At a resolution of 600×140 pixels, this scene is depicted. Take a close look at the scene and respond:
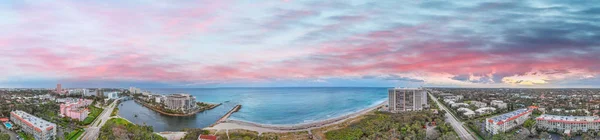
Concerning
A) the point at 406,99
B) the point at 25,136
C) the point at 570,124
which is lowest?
the point at 25,136

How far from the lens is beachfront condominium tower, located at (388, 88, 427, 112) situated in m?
26.5

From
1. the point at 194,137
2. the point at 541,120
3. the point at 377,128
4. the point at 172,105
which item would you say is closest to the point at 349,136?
the point at 377,128

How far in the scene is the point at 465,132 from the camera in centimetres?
1702

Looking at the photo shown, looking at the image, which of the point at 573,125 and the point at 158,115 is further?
the point at 158,115

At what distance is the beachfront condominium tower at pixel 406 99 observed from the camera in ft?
86.8

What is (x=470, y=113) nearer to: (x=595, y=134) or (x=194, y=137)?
(x=595, y=134)

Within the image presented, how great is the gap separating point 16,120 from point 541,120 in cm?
2750

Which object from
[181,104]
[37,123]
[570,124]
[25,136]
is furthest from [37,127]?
[570,124]

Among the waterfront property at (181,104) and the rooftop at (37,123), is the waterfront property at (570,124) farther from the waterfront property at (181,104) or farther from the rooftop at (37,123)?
the waterfront property at (181,104)

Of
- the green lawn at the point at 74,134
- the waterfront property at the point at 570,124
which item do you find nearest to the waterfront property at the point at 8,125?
the green lawn at the point at 74,134

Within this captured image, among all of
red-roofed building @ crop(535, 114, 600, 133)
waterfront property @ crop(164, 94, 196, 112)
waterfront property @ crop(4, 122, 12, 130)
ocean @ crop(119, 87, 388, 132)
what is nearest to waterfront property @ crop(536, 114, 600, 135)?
red-roofed building @ crop(535, 114, 600, 133)

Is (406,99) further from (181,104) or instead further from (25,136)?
(25,136)

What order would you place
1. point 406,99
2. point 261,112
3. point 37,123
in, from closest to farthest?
point 37,123 → point 406,99 → point 261,112

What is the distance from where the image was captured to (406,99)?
26.6 m
